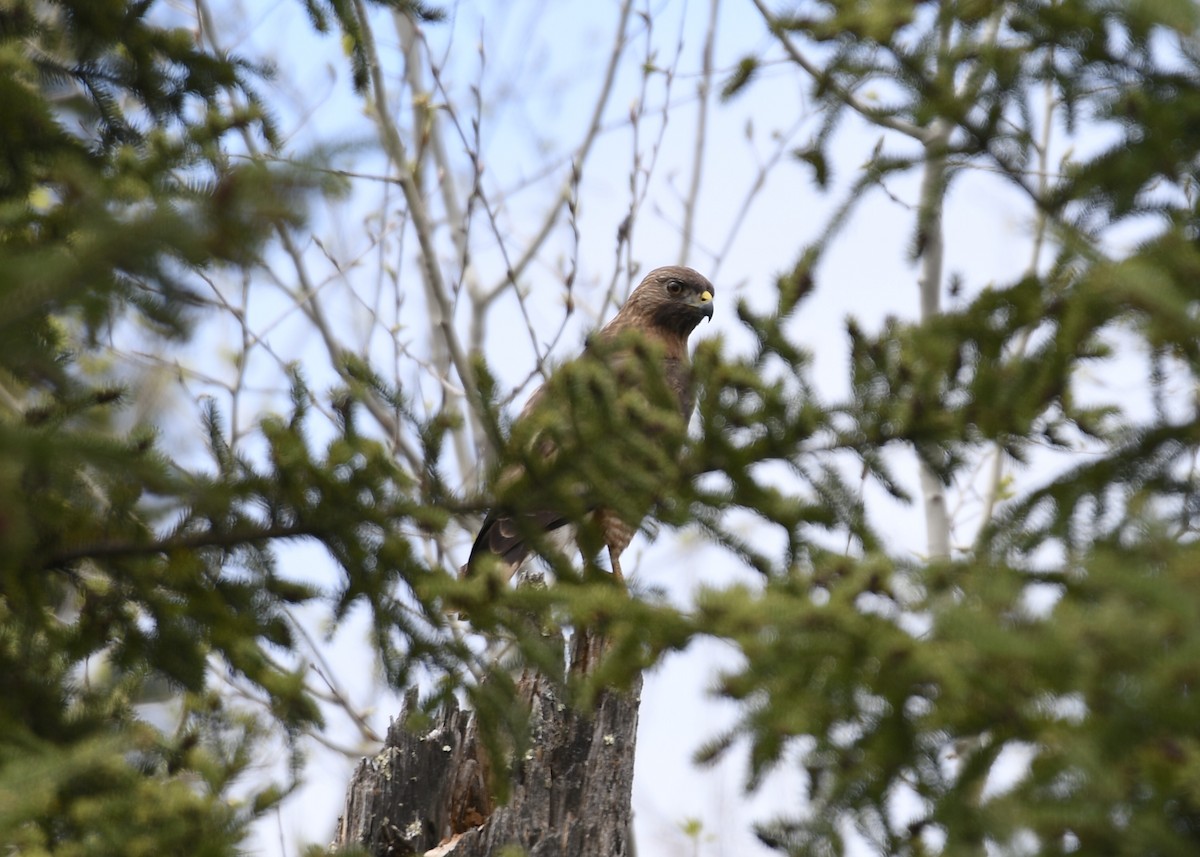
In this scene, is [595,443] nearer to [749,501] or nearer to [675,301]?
[749,501]

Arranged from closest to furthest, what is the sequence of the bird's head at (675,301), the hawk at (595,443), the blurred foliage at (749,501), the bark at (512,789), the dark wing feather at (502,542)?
1. the blurred foliage at (749,501)
2. the hawk at (595,443)
3. the bark at (512,789)
4. the dark wing feather at (502,542)
5. the bird's head at (675,301)

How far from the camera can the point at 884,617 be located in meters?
2.21

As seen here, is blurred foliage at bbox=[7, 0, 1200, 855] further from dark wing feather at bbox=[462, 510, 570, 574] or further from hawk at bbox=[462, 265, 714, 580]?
dark wing feather at bbox=[462, 510, 570, 574]

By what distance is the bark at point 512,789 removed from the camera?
473cm

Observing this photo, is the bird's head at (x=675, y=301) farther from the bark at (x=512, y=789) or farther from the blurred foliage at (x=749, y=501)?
the blurred foliage at (x=749, y=501)

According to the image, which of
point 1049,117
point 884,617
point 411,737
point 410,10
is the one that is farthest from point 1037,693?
point 1049,117

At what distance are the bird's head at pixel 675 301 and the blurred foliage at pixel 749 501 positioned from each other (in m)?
4.18

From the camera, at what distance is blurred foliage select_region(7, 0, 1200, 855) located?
1857 mm

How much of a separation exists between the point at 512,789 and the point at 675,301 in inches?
153

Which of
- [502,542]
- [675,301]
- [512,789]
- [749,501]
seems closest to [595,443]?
[749,501]

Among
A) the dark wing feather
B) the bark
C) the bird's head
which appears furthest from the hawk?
the bird's head

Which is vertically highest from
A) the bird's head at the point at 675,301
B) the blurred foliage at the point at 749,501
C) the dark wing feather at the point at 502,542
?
the bird's head at the point at 675,301

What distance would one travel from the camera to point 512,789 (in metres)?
4.73

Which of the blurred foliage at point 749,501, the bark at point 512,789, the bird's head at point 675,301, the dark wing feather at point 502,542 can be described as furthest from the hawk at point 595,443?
the bird's head at point 675,301
